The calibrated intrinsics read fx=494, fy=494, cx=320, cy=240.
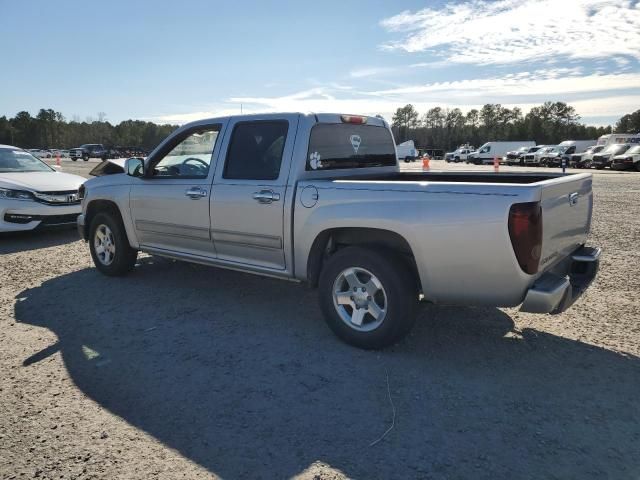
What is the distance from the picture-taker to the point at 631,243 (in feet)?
25.2

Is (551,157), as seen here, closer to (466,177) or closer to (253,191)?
(466,177)

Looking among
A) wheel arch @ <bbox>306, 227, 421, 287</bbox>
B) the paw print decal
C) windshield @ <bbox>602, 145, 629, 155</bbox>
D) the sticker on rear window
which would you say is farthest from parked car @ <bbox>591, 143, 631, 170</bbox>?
wheel arch @ <bbox>306, 227, 421, 287</bbox>

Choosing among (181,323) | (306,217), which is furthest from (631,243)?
(181,323)

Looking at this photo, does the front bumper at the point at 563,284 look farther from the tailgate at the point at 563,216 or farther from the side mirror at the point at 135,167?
the side mirror at the point at 135,167

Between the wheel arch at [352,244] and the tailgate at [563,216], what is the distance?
0.94m

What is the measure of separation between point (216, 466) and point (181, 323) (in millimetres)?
2171

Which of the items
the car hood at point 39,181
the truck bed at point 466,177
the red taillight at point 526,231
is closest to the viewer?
the red taillight at point 526,231

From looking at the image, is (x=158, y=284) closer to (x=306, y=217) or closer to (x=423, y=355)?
(x=306, y=217)

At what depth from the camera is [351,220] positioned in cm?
379

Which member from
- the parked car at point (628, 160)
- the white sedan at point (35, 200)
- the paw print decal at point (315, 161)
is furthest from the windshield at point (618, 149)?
the paw print decal at point (315, 161)

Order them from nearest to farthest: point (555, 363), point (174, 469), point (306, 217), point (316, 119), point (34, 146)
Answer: point (174, 469), point (555, 363), point (306, 217), point (316, 119), point (34, 146)

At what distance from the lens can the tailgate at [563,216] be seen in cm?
333

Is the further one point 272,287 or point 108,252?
point 108,252

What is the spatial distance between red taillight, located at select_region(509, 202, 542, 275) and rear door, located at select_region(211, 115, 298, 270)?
6.27ft
